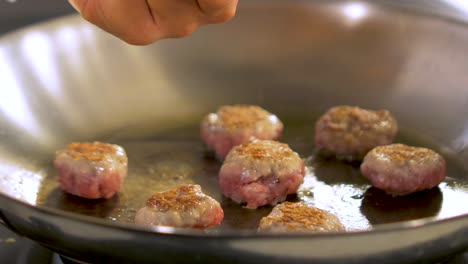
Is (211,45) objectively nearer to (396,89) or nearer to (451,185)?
(396,89)

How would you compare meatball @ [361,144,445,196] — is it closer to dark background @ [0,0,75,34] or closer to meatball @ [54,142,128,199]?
meatball @ [54,142,128,199]

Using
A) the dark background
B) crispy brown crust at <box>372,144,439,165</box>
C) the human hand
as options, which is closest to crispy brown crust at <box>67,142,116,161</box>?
the human hand

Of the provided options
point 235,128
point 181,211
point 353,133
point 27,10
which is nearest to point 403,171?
point 353,133

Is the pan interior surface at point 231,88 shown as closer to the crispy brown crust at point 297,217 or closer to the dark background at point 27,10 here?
the crispy brown crust at point 297,217

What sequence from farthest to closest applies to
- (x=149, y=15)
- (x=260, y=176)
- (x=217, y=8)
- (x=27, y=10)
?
1. (x=27, y=10)
2. (x=260, y=176)
3. (x=149, y=15)
4. (x=217, y=8)

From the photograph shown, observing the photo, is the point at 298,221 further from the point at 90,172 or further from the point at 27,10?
the point at 27,10
